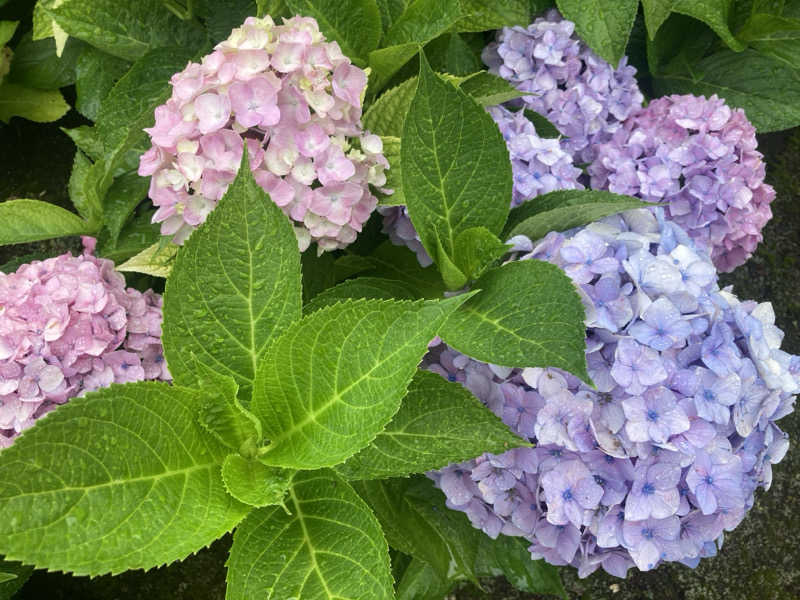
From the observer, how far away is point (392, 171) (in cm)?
114

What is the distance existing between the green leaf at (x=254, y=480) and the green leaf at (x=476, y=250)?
1.11ft

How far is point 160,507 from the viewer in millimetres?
771

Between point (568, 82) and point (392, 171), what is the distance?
44 cm

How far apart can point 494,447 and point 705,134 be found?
0.70 m

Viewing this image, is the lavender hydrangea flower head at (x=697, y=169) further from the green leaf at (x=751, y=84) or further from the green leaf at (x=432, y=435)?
the green leaf at (x=432, y=435)

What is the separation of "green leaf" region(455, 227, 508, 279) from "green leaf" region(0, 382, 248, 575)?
0.38 m

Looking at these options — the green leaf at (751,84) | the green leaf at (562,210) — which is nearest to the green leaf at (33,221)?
the green leaf at (562,210)

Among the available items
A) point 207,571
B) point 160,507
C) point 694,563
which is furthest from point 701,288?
point 207,571

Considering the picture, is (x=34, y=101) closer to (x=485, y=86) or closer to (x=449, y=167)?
(x=485, y=86)

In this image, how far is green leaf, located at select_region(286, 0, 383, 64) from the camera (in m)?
1.19

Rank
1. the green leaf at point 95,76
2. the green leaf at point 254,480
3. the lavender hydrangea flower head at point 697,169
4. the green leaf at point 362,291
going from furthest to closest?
1. the green leaf at point 95,76
2. the lavender hydrangea flower head at point 697,169
3. the green leaf at point 362,291
4. the green leaf at point 254,480

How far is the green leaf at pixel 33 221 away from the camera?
1234 millimetres

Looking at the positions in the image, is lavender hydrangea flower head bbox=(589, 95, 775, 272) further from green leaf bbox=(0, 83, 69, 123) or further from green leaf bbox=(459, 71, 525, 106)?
green leaf bbox=(0, 83, 69, 123)

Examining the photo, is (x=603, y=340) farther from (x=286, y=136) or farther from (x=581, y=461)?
(x=286, y=136)
